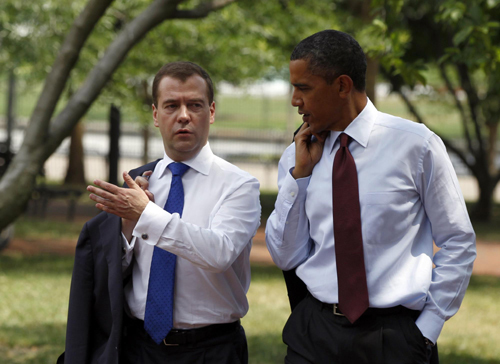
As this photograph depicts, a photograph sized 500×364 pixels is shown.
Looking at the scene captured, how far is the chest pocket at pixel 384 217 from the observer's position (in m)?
2.70

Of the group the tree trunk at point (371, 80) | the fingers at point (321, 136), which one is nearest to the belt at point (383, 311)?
the fingers at point (321, 136)

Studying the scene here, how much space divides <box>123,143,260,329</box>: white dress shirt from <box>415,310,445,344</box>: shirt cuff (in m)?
0.81

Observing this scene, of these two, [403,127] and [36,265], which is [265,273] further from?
[403,127]

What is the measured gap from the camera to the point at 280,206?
2.87m

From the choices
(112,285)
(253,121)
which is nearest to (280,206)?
(112,285)

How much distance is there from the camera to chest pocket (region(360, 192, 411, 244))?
2.70 metres

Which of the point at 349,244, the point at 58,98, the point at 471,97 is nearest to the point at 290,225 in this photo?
the point at 349,244

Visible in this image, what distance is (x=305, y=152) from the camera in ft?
9.46

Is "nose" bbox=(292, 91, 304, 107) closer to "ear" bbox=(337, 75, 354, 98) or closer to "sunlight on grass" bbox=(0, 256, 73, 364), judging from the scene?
"ear" bbox=(337, 75, 354, 98)

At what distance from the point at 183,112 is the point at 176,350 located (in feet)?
3.44

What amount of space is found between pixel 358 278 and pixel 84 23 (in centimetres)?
387

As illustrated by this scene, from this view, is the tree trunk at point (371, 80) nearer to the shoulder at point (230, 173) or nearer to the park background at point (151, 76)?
the park background at point (151, 76)

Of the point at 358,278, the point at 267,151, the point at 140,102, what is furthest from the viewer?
the point at 267,151

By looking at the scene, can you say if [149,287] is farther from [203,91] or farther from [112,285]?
[203,91]
